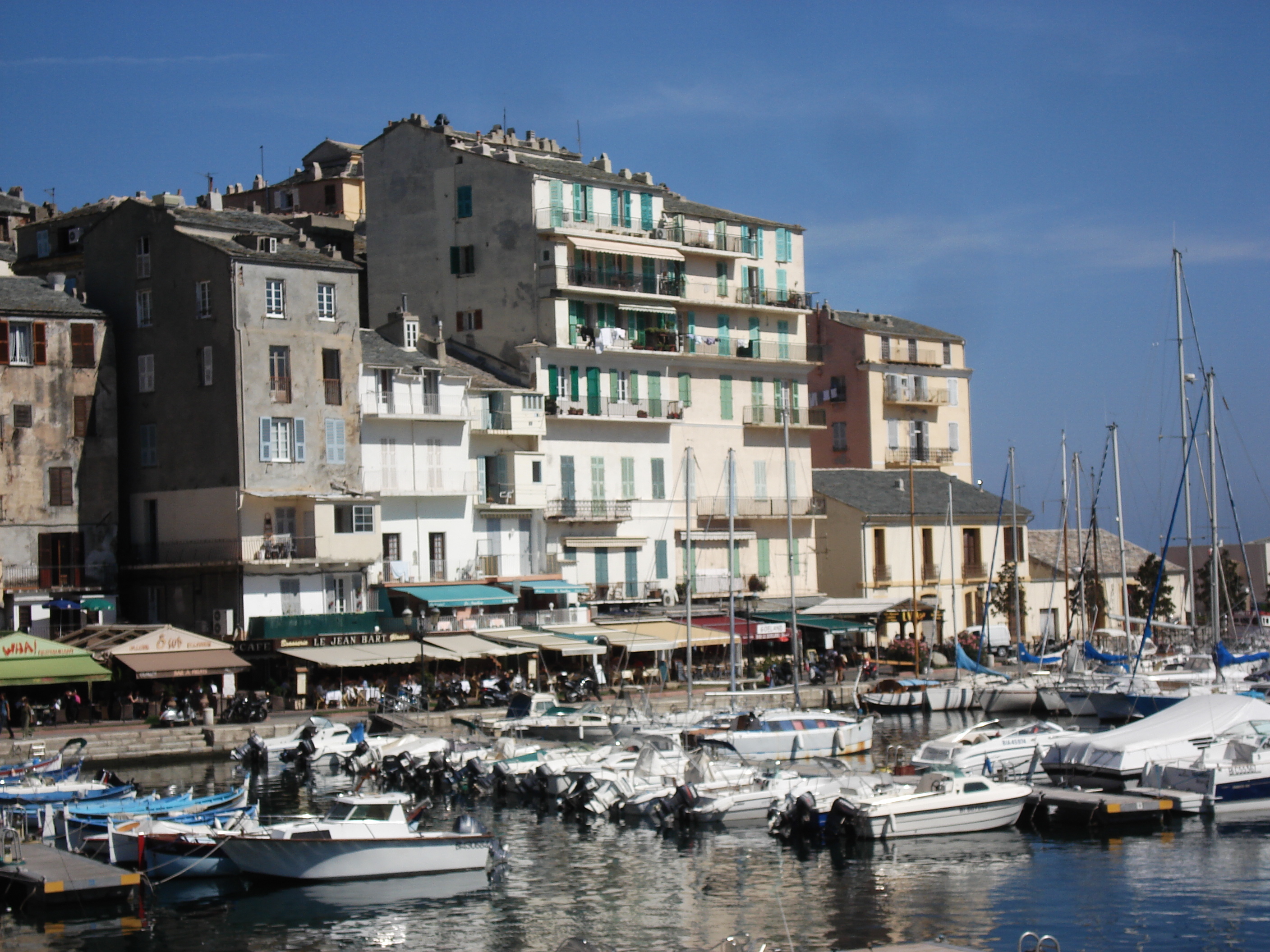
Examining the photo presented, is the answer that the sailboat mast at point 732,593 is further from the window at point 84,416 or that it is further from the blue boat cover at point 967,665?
the window at point 84,416

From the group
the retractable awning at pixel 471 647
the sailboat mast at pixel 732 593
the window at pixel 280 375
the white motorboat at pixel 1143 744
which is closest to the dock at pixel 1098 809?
the white motorboat at pixel 1143 744

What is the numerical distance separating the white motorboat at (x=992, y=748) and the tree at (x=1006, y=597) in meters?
35.9

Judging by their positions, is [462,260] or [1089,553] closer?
[462,260]

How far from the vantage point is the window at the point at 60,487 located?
197ft

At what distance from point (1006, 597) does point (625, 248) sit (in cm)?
2790

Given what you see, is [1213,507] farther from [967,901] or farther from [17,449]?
[17,449]

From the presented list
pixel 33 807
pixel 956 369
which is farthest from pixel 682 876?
pixel 956 369

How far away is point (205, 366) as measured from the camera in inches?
2405

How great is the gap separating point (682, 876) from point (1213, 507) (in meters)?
31.3

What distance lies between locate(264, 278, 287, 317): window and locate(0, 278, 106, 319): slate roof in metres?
6.66

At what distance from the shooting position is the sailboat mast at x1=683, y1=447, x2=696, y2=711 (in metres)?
58.6

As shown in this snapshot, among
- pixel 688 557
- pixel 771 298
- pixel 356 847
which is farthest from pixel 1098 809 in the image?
pixel 771 298

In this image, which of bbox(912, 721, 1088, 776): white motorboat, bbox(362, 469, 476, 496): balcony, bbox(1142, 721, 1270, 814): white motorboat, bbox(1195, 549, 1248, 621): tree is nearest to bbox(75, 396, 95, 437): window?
bbox(362, 469, 476, 496): balcony

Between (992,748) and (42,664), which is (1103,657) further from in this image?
(42,664)
